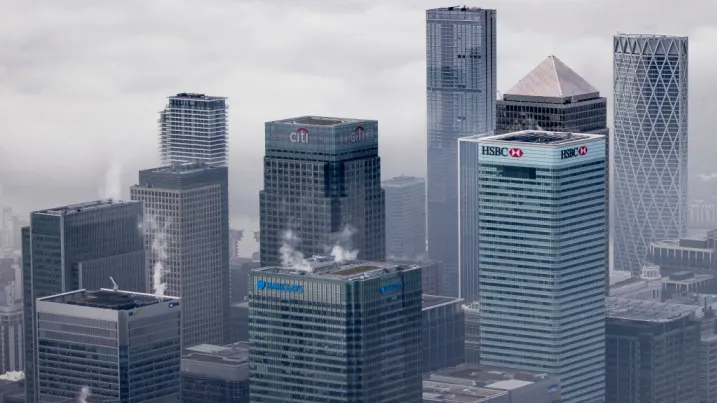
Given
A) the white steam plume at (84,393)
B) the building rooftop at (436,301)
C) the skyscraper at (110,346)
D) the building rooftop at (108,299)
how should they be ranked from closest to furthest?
1. the skyscraper at (110,346)
2. the white steam plume at (84,393)
3. the building rooftop at (108,299)
4. the building rooftop at (436,301)

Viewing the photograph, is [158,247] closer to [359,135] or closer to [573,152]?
[359,135]

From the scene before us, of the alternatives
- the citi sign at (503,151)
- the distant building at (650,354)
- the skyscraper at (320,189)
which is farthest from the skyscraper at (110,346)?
the distant building at (650,354)

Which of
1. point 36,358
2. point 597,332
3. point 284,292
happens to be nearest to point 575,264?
point 597,332

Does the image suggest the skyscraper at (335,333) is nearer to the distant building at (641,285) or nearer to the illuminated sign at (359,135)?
the illuminated sign at (359,135)

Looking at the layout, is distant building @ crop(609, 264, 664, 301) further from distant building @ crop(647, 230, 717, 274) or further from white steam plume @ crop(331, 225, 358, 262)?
white steam plume @ crop(331, 225, 358, 262)

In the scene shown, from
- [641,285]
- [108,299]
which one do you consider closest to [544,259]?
[108,299]

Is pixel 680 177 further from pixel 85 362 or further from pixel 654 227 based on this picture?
pixel 85 362
